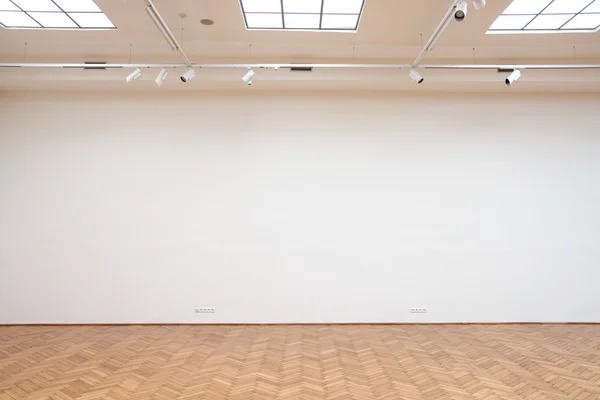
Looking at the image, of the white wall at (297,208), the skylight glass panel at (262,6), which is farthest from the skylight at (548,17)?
the skylight glass panel at (262,6)

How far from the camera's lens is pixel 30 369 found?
4516 mm

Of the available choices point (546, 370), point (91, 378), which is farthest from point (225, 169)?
point (546, 370)

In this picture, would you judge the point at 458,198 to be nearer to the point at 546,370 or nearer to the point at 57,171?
the point at 546,370

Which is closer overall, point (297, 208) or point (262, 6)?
point (262, 6)

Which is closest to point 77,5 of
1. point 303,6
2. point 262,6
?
point 262,6

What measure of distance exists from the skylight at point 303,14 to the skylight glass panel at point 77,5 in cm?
204

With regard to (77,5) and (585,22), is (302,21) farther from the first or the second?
(585,22)

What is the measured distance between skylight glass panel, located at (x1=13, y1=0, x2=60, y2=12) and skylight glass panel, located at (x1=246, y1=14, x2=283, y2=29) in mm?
2655

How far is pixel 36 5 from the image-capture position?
212 inches

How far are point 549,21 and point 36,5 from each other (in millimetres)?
7272

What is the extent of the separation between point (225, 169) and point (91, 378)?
12.9 feet

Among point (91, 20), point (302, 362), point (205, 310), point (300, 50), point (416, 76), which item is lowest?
point (302, 362)

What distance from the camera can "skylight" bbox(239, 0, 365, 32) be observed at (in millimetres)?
5332

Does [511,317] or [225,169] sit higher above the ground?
[225,169]
